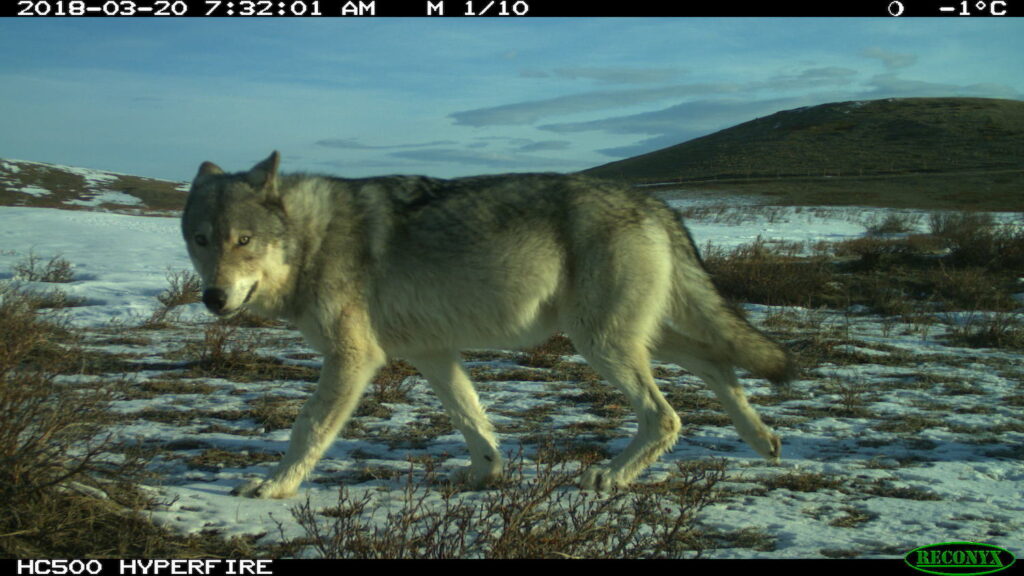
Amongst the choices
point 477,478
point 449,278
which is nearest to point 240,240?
point 449,278

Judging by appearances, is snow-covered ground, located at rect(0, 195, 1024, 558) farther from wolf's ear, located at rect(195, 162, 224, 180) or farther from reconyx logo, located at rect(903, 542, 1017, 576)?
wolf's ear, located at rect(195, 162, 224, 180)

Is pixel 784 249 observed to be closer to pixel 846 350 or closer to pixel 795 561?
pixel 846 350

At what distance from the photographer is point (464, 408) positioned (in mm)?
4512

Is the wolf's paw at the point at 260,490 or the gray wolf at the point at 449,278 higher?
the gray wolf at the point at 449,278

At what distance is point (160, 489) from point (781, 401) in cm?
456

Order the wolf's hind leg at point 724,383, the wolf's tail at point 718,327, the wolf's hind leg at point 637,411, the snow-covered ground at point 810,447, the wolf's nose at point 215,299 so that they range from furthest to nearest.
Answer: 1. the wolf's tail at point 718,327
2. the wolf's hind leg at point 724,383
3. the wolf's hind leg at point 637,411
4. the wolf's nose at point 215,299
5. the snow-covered ground at point 810,447

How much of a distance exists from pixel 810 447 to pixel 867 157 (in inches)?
2600

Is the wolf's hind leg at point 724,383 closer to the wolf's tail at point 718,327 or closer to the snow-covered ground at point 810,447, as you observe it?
the wolf's tail at point 718,327

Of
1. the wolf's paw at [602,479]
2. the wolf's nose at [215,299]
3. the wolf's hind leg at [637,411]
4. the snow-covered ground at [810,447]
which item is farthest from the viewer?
the wolf's hind leg at [637,411]

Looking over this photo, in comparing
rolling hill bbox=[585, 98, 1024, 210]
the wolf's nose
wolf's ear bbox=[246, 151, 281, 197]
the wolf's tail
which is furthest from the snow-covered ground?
rolling hill bbox=[585, 98, 1024, 210]

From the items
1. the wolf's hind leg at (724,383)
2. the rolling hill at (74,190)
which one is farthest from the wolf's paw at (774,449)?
the rolling hill at (74,190)

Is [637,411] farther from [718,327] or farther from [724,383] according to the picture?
[718,327]

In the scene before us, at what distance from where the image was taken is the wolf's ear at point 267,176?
4344 millimetres

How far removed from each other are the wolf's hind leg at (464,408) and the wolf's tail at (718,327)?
1.38 metres
